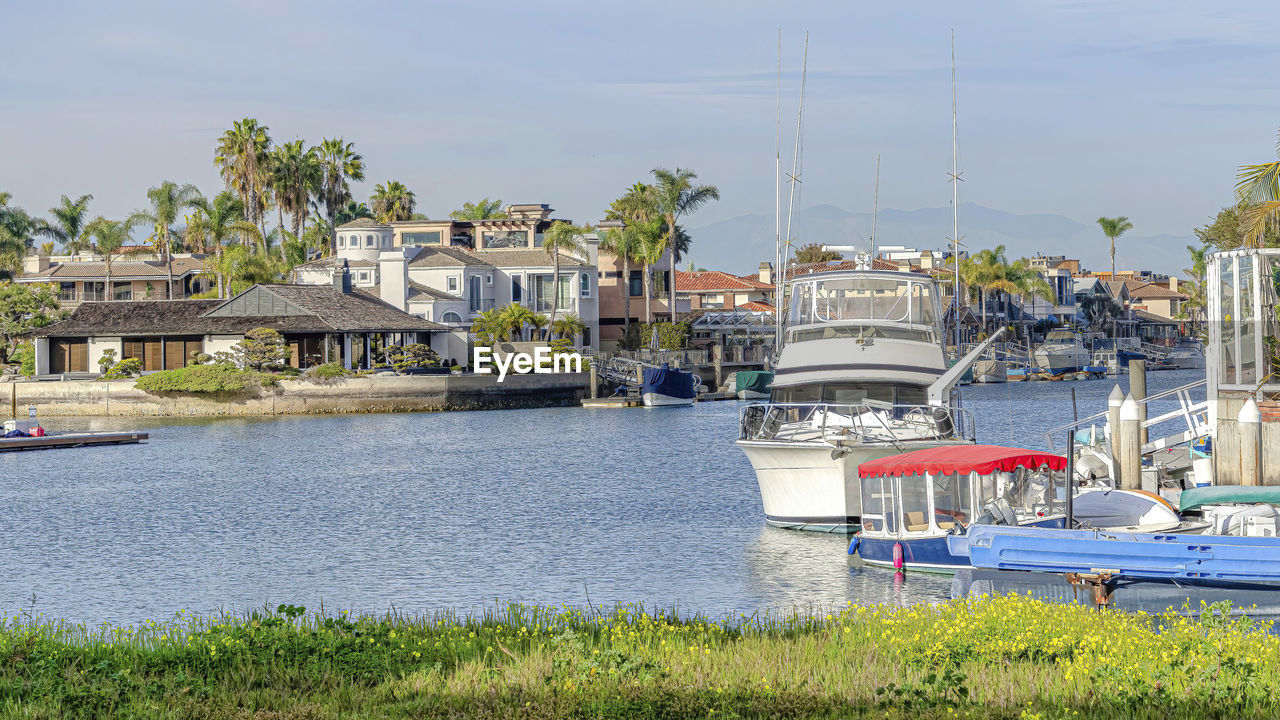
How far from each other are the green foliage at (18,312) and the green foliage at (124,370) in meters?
11.0

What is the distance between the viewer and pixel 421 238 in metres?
122

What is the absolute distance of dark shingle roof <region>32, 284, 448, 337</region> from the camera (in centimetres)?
8631

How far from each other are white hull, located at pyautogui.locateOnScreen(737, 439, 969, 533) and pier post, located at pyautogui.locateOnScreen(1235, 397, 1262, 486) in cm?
710

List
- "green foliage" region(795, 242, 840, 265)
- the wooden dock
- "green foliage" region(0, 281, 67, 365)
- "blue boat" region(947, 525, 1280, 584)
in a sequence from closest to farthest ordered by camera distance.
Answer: "blue boat" region(947, 525, 1280, 584), the wooden dock, "green foliage" region(0, 281, 67, 365), "green foliage" region(795, 242, 840, 265)

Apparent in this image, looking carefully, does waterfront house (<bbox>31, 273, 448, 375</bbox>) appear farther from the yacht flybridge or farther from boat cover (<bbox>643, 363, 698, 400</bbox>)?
the yacht flybridge

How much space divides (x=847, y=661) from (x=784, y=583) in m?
11.8

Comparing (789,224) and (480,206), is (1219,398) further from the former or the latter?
(480,206)

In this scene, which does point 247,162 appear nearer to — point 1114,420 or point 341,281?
point 341,281

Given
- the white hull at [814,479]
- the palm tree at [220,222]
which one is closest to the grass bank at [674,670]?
the white hull at [814,479]

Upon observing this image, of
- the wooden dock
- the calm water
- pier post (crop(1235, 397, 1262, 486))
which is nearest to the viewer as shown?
pier post (crop(1235, 397, 1262, 486))

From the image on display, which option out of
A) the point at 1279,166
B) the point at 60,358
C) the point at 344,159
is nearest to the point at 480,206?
the point at 344,159

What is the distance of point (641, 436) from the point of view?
65625 mm

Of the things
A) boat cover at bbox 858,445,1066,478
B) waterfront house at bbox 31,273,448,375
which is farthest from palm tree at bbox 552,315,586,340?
boat cover at bbox 858,445,1066,478

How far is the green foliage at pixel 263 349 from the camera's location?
83375mm
